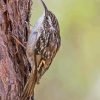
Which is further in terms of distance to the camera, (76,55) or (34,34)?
(76,55)

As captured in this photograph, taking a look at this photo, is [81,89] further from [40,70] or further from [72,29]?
[40,70]

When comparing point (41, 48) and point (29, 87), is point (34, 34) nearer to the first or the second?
point (41, 48)

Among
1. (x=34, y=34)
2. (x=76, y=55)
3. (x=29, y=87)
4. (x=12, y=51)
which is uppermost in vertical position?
(x=76, y=55)

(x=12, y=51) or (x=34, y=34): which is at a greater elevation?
(x=34, y=34)

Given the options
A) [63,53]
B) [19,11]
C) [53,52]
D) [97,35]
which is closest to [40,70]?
[53,52]

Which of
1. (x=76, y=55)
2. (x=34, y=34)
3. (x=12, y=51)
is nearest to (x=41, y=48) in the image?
(x=34, y=34)

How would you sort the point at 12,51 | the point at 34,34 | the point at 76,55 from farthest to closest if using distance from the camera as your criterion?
the point at 76,55 < the point at 34,34 < the point at 12,51

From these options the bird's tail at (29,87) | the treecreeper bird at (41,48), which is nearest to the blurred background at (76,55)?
the treecreeper bird at (41,48)

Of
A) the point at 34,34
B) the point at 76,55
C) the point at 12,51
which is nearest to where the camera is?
the point at 12,51

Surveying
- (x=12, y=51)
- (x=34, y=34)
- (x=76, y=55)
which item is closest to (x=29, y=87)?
(x=12, y=51)
